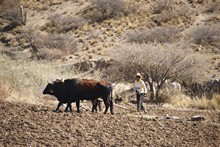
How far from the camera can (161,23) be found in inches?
1794

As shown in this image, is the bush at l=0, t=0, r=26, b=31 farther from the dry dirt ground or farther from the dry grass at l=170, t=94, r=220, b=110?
the dry dirt ground

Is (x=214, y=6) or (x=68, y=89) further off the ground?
(x=214, y=6)

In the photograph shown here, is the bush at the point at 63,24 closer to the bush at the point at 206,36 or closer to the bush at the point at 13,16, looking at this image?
the bush at the point at 13,16

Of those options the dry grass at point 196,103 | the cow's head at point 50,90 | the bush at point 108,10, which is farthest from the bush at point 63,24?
the cow's head at point 50,90

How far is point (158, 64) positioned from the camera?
77.4 ft

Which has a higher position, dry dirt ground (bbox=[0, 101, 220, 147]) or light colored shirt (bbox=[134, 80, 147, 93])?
light colored shirt (bbox=[134, 80, 147, 93])

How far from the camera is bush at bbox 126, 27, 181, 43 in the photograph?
39031 mm

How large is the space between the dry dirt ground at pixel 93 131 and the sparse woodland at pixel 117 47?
5.18 metres

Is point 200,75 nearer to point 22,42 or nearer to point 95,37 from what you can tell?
point 95,37

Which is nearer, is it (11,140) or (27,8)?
(11,140)

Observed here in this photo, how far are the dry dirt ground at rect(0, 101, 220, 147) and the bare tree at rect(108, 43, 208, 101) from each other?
11666 millimetres

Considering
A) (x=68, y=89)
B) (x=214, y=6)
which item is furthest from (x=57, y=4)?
(x=68, y=89)

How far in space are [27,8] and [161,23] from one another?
20.1m

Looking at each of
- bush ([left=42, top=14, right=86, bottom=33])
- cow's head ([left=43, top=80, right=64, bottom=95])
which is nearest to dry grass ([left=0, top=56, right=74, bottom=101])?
cow's head ([left=43, top=80, right=64, bottom=95])
